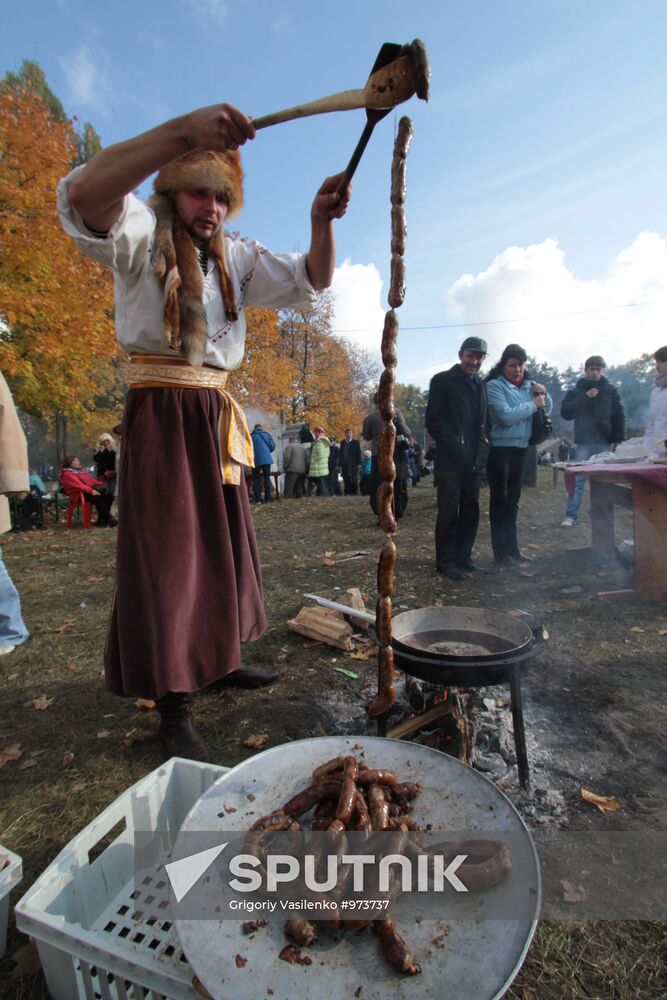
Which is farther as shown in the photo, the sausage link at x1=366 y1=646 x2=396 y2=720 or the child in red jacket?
the child in red jacket

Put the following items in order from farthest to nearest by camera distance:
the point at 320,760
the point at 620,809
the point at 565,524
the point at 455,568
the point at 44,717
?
the point at 565,524
the point at 455,568
the point at 44,717
the point at 620,809
the point at 320,760

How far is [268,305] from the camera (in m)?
2.74

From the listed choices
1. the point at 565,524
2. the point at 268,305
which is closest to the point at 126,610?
the point at 268,305

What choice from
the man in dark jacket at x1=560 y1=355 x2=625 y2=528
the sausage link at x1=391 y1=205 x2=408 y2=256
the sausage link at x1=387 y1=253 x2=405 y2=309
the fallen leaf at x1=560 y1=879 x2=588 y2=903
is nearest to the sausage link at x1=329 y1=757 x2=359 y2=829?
the fallen leaf at x1=560 y1=879 x2=588 y2=903

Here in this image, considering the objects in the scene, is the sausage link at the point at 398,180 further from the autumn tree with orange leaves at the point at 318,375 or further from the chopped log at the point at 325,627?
the autumn tree with orange leaves at the point at 318,375

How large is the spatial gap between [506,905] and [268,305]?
267 cm

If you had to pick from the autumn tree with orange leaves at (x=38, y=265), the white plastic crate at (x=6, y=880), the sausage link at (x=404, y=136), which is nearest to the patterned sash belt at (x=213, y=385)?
the sausage link at (x=404, y=136)

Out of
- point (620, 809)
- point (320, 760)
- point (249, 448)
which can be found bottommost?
point (620, 809)

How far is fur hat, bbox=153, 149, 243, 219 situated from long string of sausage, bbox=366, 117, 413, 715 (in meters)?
0.97

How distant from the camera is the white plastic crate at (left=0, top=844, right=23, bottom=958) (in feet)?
5.40

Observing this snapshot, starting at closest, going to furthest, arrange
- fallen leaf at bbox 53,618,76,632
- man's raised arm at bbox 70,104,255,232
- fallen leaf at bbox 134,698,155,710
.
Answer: man's raised arm at bbox 70,104,255,232 → fallen leaf at bbox 134,698,155,710 → fallen leaf at bbox 53,618,76,632

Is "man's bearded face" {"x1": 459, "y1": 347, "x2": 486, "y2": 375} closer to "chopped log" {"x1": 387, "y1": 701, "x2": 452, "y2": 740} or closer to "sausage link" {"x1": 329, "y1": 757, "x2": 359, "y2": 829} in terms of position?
"chopped log" {"x1": 387, "y1": 701, "x2": 452, "y2": 740}

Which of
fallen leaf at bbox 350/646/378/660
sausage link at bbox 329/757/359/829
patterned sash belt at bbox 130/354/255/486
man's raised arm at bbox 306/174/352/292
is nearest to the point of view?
sausage link at bbox 329/757/359/829

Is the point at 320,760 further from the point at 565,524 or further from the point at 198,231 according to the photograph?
the point at 565,524
